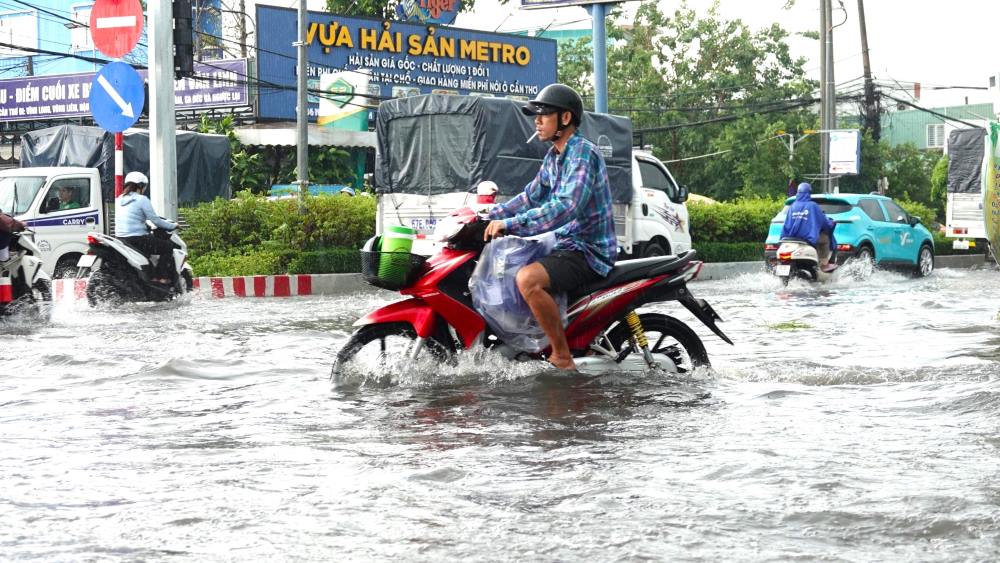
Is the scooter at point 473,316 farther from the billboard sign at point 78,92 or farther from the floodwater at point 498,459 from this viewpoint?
the billboard sign at point 78,92

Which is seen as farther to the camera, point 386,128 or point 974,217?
point 974,217

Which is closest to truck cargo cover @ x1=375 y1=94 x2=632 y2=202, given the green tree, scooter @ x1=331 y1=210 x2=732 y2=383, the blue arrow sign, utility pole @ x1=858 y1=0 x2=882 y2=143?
the blue arrow sign

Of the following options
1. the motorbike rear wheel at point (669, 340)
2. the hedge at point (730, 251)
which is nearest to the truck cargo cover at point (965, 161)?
the hedge at point (730, 251)

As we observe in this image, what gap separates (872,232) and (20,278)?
1321 cm

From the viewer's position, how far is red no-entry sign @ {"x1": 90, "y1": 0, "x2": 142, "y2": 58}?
1362cm

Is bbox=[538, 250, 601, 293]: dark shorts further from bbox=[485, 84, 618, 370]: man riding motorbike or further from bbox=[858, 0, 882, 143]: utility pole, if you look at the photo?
bbox=[858, 0, 882, 143]: utility pole

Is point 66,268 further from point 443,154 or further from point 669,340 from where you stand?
point 669,340

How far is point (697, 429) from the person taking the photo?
206 inches

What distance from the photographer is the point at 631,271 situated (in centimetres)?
646

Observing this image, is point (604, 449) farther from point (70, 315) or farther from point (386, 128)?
point (386, 128)

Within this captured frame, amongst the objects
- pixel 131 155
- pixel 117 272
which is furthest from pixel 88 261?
pixel 131 155

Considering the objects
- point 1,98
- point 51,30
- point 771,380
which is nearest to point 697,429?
point 771,380

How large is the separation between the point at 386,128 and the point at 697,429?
42.0 feet

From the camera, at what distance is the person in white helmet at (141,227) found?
519 inches
